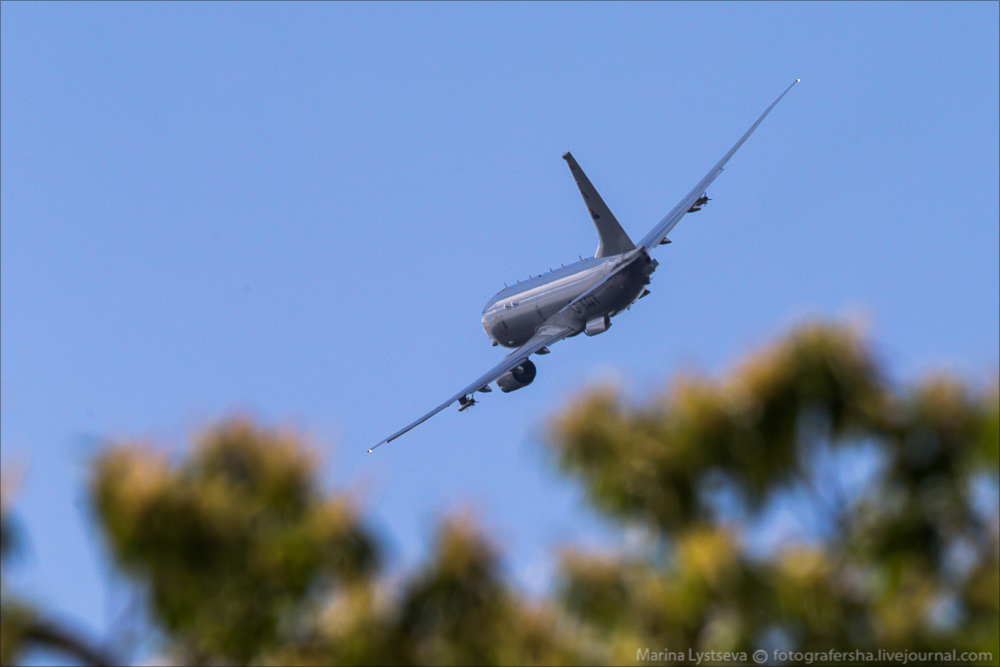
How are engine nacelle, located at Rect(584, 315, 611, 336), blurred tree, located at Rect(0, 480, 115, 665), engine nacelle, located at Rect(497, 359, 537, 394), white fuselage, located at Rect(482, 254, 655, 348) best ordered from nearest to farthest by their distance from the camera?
blurred tree, located at Rect(0, 480, 115, 665) → white fuselage, located at Rect(482, 254, 655, 348) → engine nacelle, located at Rect(584, 315, 611, 336) → engine nacelle, located at Rect(497, 359, 537, 394)

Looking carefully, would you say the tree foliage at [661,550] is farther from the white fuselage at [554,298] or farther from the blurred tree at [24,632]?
the white fuselage at [554,298]

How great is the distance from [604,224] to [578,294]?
12.8ft

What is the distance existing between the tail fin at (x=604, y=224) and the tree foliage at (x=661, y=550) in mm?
43889

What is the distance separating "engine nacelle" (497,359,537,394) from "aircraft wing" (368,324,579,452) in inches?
29.0

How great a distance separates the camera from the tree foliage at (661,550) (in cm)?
1158

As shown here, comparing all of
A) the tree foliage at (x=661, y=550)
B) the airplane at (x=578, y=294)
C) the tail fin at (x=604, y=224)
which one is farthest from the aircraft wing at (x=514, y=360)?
the tree foliage at (x=661, y=550)

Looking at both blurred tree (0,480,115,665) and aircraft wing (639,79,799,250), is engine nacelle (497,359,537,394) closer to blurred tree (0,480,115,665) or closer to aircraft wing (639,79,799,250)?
aircraft wing (639,79,799,250)

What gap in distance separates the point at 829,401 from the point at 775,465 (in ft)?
3.05

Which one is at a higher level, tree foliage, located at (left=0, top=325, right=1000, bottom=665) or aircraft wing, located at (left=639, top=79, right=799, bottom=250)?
aircraft wing, located at (left=639, top=79, right=799, bottom=250)

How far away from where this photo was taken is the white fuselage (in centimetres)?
5588

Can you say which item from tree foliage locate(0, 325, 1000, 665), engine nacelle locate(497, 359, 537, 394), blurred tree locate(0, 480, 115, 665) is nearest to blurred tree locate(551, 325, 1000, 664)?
tree foliage locate(0, 325, 1000, 665)

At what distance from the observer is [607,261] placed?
56500mm

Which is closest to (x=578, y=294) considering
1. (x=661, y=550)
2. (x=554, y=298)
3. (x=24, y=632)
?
(x=554, y=298)

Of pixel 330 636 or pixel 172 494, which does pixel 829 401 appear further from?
pixel 172 494
